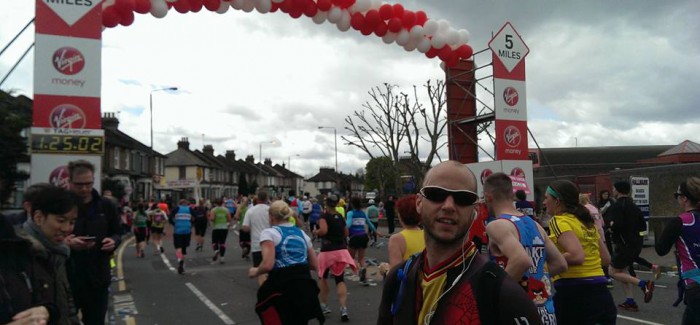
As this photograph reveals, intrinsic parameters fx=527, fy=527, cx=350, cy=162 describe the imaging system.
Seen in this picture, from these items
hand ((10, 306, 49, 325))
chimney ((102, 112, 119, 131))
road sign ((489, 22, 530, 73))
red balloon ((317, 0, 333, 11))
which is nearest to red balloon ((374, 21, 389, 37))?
red balloon ((317, 0, 333, 11))

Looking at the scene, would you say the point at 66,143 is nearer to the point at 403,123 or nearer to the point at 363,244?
the point at 363,244

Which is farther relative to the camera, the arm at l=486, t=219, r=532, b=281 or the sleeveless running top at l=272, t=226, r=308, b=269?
the sleeveless running top at l=272, t=226, r=308, b=269

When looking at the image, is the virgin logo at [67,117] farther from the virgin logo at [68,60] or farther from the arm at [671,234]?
the arm at [671,234]

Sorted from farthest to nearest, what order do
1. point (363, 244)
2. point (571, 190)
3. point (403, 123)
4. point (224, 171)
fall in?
point (224, 171) < point (403, 123) < point (363, 244) < point (571, 190)

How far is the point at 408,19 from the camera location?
381 inches

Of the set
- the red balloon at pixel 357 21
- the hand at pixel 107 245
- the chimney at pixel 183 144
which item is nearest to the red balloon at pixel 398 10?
the red balloon at pixel 357 21

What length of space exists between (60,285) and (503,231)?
2489mm

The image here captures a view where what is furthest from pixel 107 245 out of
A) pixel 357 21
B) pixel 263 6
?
pixel 357 21

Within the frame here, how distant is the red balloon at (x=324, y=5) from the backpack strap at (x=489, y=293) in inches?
302

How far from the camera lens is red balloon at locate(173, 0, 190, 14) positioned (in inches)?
321

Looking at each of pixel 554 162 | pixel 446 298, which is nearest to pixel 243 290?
pixel 446 298

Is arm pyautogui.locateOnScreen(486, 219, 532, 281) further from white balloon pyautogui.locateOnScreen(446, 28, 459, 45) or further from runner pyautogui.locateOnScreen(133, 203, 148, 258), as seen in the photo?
runner pyautogui.locateOnScreen(133, 203, 148, 258)

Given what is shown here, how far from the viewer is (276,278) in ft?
16.8

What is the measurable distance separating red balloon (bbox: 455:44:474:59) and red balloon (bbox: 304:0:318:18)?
2925mm
